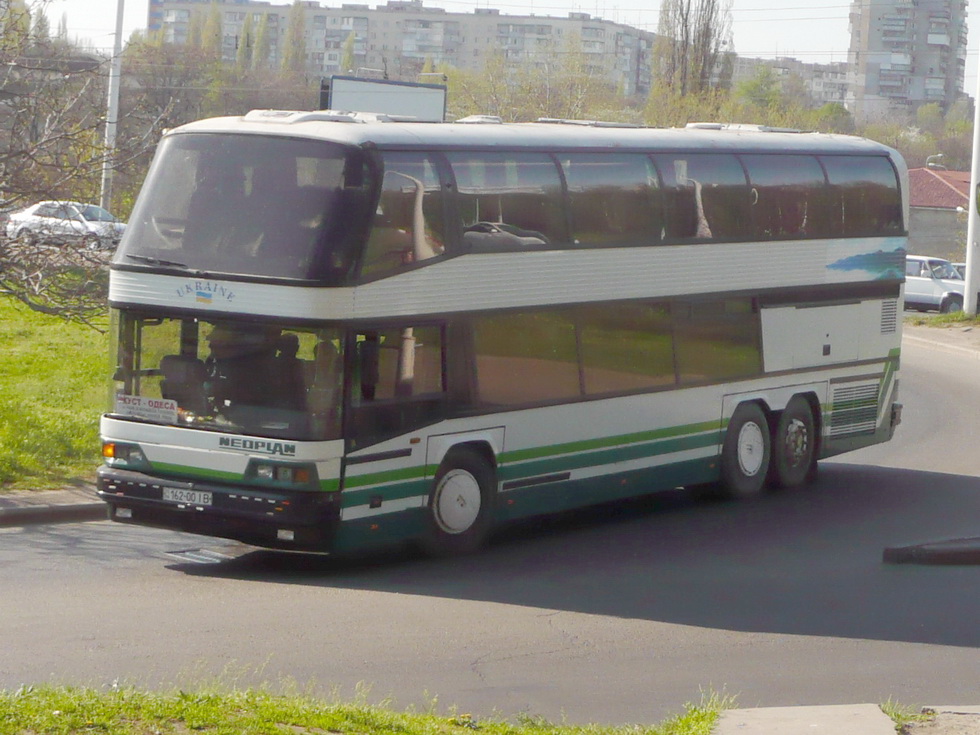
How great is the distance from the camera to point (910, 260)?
47312 millimetres

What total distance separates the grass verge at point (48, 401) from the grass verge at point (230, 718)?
7.77 metres

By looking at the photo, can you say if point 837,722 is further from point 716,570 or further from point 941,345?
point 941,345

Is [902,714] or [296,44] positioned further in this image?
[296,44]

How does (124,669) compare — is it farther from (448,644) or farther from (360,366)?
(360,366)

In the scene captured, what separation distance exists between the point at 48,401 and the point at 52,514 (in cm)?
578

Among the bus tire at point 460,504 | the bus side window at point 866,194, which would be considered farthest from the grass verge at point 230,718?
the bus side window at point 866,194

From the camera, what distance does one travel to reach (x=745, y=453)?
15.6m

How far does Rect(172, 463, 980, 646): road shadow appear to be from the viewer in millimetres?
10344

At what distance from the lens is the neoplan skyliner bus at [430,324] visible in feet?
35.5

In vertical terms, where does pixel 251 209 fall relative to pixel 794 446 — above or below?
above

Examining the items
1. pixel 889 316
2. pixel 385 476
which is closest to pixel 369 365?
pixel 385 476

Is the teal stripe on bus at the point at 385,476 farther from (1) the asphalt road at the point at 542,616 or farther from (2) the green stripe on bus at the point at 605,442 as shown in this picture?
(2) the green stripe on bus at the point at 605,442

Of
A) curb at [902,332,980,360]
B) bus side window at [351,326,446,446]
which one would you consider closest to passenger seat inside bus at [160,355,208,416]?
bus side window at [351,326,446,446]

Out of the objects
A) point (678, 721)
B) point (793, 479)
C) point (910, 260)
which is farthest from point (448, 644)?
point (910, 260)
